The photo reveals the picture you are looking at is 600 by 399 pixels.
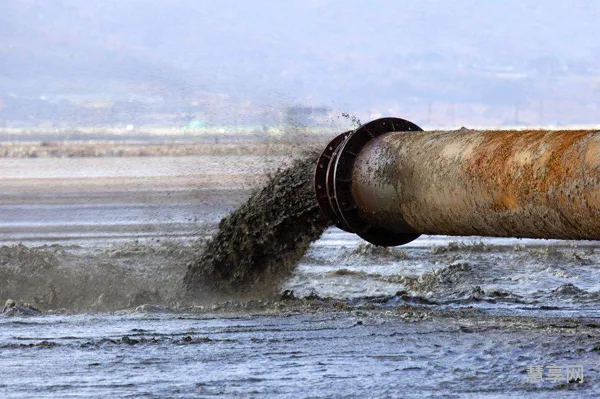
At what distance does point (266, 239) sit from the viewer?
9.17m

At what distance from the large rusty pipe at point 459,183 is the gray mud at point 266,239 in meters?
0.46

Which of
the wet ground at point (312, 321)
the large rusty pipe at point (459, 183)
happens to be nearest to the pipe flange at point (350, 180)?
the large rusty pipe at point (459, 183)

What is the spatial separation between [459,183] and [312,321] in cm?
138

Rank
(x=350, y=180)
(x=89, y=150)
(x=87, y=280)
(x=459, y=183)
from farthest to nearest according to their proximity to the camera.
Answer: (x=89, y=150), (x=87, y=280), (x=350, y=180), (x=459, y=183)

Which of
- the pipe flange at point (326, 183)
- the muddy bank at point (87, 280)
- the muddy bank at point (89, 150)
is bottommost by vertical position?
the muddy bank at point (87, 280)

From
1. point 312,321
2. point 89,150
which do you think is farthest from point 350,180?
point 89,150

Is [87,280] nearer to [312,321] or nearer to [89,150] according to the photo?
[312,321]

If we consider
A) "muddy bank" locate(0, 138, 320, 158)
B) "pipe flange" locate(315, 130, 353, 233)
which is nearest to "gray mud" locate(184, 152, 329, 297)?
"pipe flange" locate(315, 130, 353, 233)

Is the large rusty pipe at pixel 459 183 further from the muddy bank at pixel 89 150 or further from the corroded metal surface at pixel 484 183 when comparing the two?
the muddy bank at pixel 89 150

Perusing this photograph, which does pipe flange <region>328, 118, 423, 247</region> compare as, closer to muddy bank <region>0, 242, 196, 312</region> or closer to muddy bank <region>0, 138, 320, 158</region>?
muddy bank <region>0, 242, 196, 312</region>

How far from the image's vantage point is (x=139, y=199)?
21328 millimetres

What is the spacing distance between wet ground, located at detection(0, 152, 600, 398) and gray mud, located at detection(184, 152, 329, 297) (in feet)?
0.72

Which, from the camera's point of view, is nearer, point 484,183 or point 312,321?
point 484,183

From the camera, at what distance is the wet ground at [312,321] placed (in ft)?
19.3
